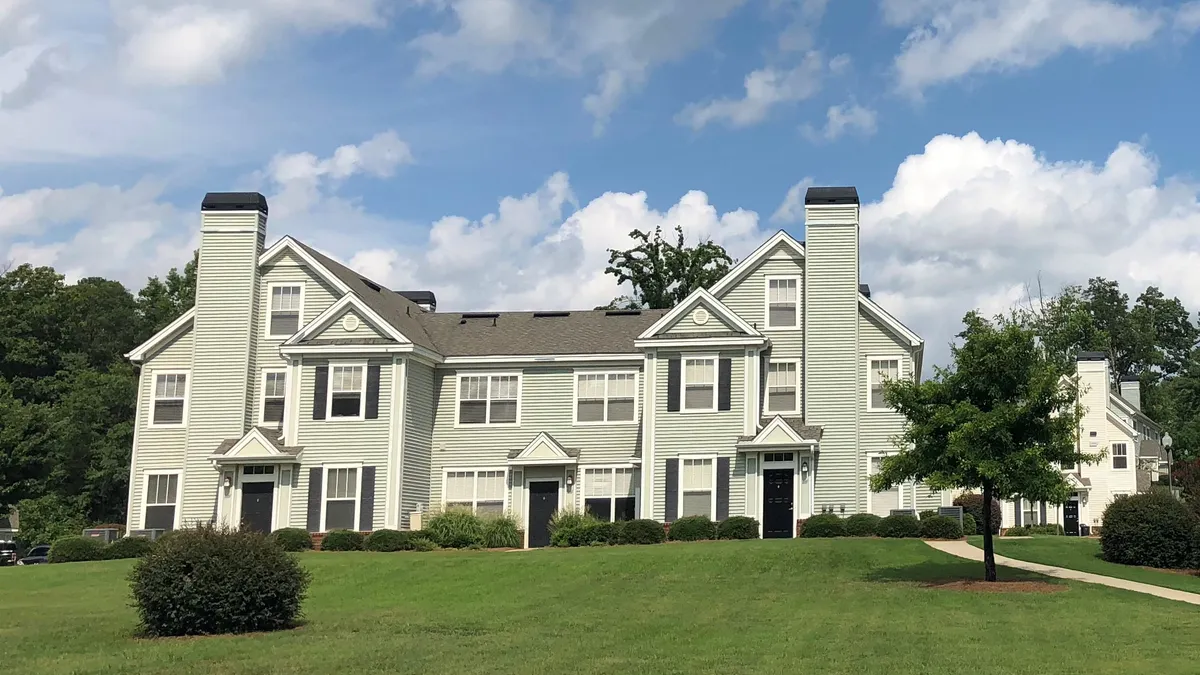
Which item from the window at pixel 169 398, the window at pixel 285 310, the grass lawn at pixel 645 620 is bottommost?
the grass lawn at pixel 645 620

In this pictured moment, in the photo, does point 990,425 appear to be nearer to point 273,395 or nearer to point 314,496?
point 314,496

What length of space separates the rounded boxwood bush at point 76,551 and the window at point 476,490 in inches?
426

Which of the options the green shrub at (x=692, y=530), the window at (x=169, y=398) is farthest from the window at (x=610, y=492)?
the window at (x=169, y=398)

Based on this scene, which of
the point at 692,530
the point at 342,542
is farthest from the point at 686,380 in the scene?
the point at 342,542

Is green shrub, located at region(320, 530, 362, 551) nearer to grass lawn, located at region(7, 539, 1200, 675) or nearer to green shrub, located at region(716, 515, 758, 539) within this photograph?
grass lawn, located at region(7, 539, 1200, 675)

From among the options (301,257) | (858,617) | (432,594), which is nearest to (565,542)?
(432,594)

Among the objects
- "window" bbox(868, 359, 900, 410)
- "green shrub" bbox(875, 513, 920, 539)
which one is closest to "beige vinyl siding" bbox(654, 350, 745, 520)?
"window" bbox(868, 359, 900, 410)

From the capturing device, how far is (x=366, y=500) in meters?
39.6

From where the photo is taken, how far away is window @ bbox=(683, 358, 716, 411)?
39031 millimetres

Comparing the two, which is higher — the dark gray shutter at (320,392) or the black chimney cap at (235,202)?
the black chimney cap at (235,202)

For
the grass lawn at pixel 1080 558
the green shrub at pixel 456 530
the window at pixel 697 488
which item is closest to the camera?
the grass lawn at pixel 1080 558

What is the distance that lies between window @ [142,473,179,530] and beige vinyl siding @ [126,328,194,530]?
22cm

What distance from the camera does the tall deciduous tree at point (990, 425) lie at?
25375 millimetres

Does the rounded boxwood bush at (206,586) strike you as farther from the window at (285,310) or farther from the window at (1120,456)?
the window at (1120,456)
